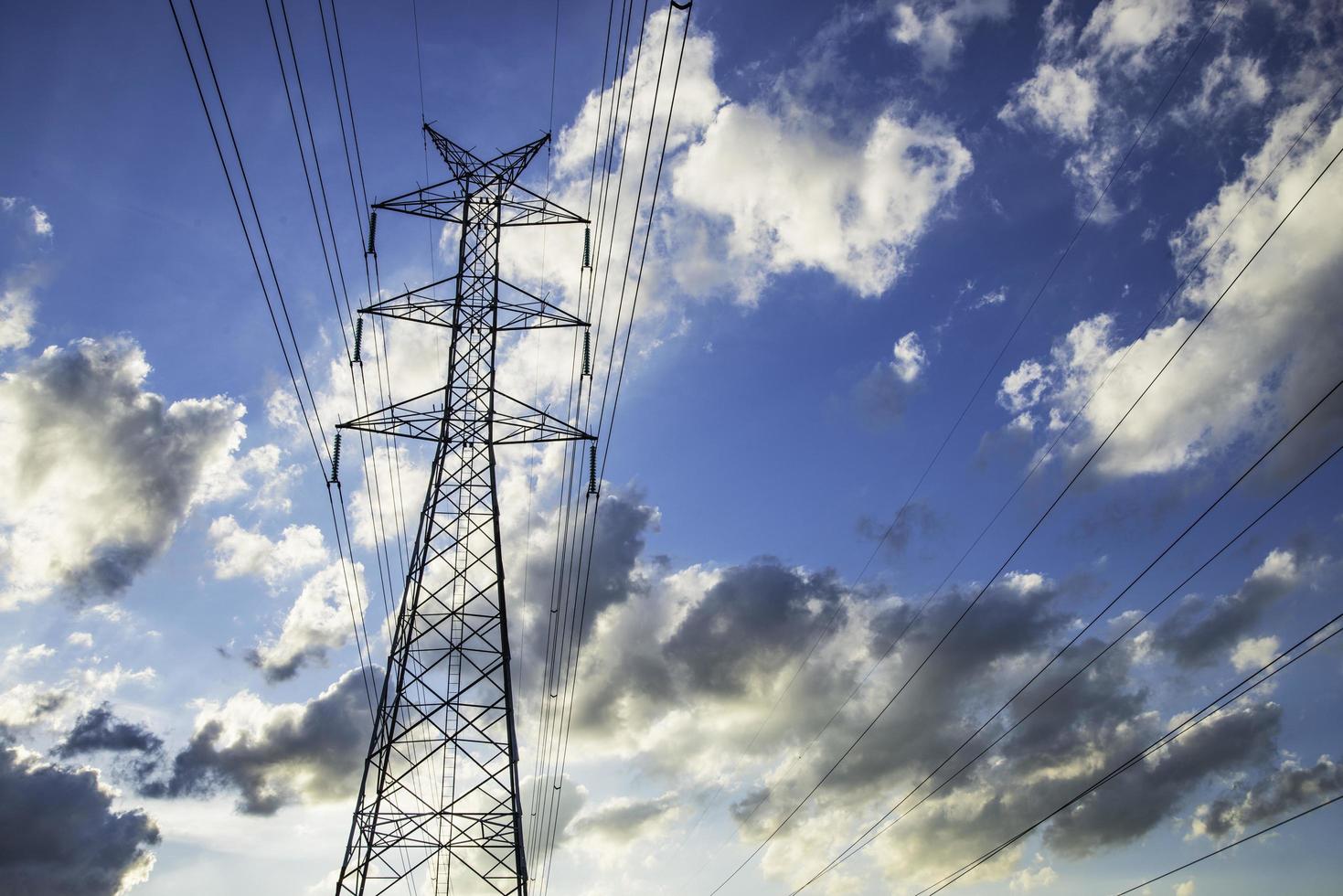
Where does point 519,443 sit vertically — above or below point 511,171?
below

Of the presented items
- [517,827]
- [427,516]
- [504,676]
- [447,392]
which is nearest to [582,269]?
[447,392]

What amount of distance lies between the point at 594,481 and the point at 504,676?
6.27 metres

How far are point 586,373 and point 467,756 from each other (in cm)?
1142

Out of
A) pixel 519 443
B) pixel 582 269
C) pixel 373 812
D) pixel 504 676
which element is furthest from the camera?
pixel 582 269

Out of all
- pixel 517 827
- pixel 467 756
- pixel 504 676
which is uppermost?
pixel 504 676

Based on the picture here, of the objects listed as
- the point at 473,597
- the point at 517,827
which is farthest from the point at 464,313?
the point at 517,827

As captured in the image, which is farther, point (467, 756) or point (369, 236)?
point (369, 236)

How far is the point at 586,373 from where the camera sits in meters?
27.1

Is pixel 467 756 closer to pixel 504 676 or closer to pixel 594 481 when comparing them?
pixel 504 676

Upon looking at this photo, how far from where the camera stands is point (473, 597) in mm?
24250

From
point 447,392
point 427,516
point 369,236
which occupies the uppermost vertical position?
point 369,236

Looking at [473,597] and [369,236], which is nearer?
[473,597]

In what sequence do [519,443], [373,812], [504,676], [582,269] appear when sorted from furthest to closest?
[582,269] < [519,443] < [504,676] < [373,812]

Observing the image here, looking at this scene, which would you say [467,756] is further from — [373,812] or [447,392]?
[447,392]
